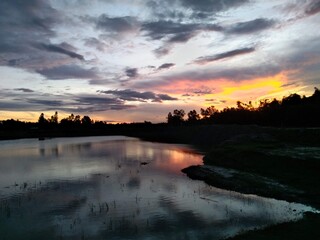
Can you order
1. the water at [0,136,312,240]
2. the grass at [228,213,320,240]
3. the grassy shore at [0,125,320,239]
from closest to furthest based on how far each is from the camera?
1. the grass at [228,213,320,240]
2. the grassy shore at [0,125,320,239]
3. the water at [0,136,312,240]

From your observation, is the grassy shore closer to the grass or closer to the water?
the grass

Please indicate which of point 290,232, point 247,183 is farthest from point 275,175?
point 290,232

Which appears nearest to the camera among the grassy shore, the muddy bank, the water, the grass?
the grass

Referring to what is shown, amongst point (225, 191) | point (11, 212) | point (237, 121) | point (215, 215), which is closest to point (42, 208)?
Result: point (11, 212)

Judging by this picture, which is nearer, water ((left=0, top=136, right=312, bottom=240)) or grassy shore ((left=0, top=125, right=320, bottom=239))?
grassy shore ((left=0, top=125, right=320, bottom=239))

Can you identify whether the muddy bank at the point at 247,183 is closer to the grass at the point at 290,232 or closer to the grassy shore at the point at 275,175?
the grassy shore at the point at 275,175

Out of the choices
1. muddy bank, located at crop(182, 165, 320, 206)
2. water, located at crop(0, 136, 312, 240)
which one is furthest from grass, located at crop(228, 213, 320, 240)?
muddy bank, located at crop(182, 165, 320, 206)

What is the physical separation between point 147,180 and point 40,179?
1728 centimetres

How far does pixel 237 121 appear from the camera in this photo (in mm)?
188750

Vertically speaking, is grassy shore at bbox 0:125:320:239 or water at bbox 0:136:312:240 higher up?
grassy shore at bbox 0:125:320:239

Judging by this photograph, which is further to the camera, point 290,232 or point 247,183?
point 247,183

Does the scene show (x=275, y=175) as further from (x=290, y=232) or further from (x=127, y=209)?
(x=290, y=232)

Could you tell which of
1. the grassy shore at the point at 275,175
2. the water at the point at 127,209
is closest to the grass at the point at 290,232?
the grassy shore at the point at 275,175

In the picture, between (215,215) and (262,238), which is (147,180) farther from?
(262,238)
